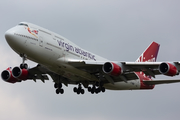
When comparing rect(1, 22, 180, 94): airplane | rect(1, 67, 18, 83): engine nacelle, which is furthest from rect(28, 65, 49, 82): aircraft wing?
rect(1, 67, 18, 83): engine nacelle

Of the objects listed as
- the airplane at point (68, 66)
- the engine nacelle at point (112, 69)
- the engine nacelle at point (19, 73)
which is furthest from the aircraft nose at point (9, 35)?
the engine nacelle at point (112, 69)

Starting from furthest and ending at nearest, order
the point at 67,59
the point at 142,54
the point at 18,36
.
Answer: the point at 142,54
the point at 67,59
the point at 18,36

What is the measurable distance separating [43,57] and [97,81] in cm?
936

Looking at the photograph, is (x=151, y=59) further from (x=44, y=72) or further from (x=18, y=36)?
(x=18, y=36)

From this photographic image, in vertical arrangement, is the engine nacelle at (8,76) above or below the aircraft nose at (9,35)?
below

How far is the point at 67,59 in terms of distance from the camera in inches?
1702

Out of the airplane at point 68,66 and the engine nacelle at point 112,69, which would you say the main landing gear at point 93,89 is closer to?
the airplane at point 68,66

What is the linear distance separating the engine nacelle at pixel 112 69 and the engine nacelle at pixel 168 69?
4.35 m

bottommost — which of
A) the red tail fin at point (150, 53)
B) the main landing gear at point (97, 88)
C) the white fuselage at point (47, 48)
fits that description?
the main landing gear at point (97, 88)

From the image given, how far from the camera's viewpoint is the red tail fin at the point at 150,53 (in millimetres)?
56609

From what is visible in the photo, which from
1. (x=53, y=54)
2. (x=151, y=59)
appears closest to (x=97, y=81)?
(x=53, y=54)

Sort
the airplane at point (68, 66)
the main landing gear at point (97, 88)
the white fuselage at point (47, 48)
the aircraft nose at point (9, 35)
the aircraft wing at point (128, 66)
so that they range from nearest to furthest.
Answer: the aircraft nose at point (9, 35) → the white fuselage at point (47, 48) → the airplane at point (68, 66) → the aircraft wing at point (128, 66) → the main landing gear at point (97, 88)

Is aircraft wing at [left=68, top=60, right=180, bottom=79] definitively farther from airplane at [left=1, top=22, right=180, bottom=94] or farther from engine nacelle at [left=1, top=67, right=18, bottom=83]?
engine nacelle at [left=1, top=67, right=18, bottom=83]

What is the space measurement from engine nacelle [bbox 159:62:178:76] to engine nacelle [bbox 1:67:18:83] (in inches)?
722
